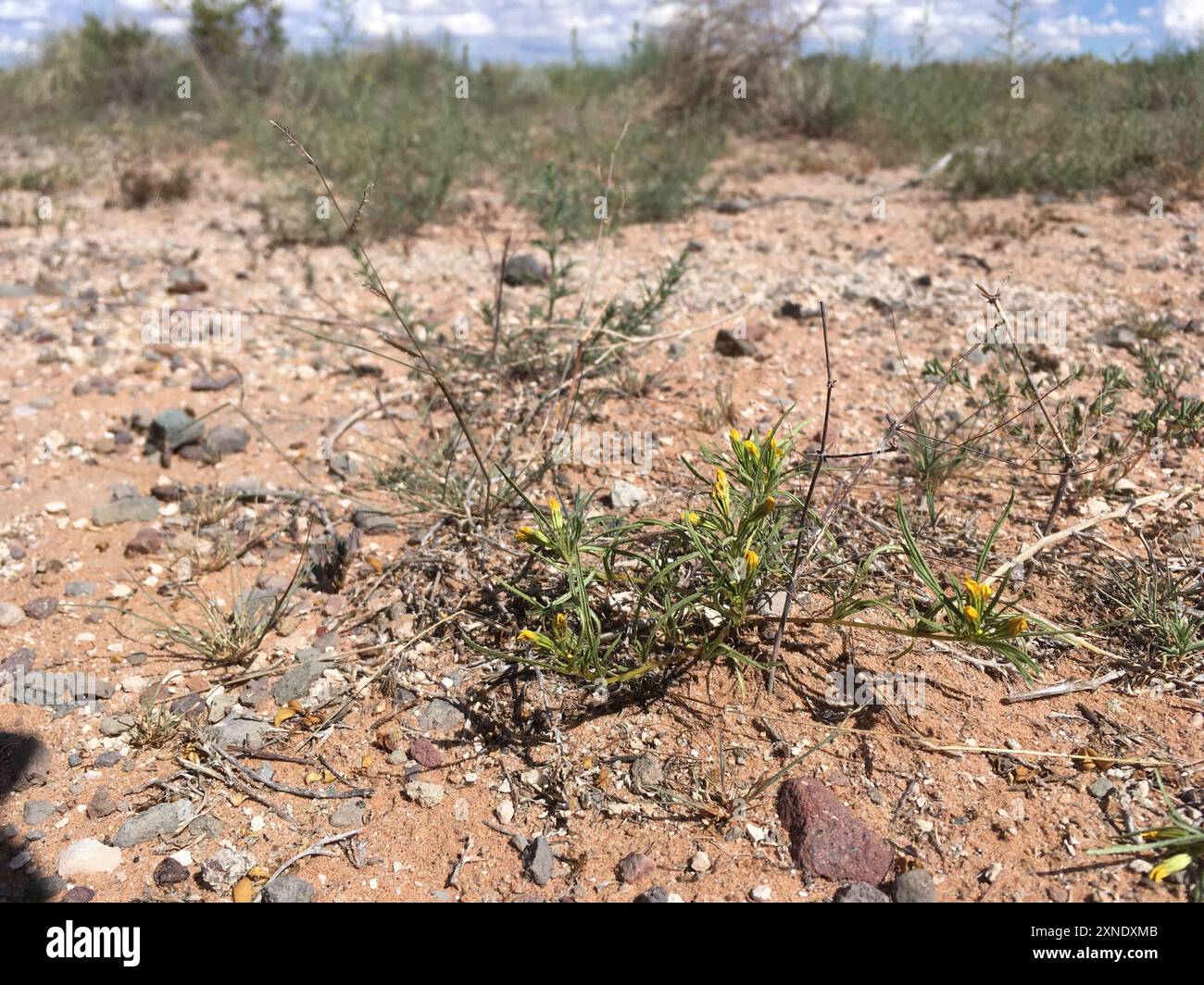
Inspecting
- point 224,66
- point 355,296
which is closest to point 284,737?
point 355,296

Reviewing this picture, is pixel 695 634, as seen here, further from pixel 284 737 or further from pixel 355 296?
pixel 355 296

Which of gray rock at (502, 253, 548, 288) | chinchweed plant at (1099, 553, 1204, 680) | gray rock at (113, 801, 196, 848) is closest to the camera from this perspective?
gray rock at (113, 801, 196, 848)

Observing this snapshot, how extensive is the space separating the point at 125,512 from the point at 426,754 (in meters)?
1.64

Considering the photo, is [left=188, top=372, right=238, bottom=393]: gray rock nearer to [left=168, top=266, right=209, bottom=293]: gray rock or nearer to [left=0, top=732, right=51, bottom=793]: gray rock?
[left=168, top=266, right=209, bottom=293]: gray rock

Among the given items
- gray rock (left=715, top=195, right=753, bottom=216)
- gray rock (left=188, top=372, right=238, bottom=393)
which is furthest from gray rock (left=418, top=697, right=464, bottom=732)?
gray rock (left=715, top=195, right=753, bottom=216)

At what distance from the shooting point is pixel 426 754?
2059 millimetres

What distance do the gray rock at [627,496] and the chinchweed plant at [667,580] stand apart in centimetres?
42

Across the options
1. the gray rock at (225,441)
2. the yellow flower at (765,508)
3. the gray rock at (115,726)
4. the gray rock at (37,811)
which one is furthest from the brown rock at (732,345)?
the gray rock at (37,811)

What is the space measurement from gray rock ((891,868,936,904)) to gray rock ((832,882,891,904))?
3cm

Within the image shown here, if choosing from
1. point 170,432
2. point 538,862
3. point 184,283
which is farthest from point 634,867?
point 184,283

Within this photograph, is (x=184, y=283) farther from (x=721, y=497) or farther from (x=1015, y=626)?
(x=1015, y=626)

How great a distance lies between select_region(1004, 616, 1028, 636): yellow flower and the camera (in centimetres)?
164

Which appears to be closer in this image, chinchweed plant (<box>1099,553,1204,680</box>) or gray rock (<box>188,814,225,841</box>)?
gray rock (<box>188,814,225,841</box>)
